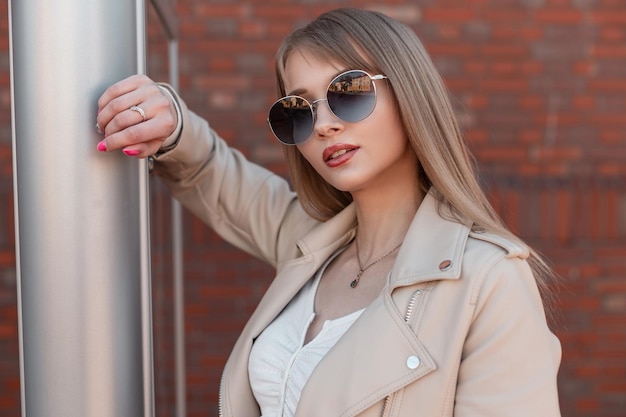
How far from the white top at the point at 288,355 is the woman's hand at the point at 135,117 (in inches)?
20.5

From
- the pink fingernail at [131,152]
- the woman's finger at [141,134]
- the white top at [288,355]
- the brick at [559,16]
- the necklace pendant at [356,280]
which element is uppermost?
the brick at [559,16]

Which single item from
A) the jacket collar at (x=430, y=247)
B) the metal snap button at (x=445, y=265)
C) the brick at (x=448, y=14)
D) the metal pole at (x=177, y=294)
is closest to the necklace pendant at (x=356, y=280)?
the jacket collar at (x=430, y=247)

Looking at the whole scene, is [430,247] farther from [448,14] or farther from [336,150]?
[448,14]

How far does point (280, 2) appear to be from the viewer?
339cm

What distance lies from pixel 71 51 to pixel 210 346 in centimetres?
229

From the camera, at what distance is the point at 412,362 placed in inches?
57.5

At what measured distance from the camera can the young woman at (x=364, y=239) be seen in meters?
1.44

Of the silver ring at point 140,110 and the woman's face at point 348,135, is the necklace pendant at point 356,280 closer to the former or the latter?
the woman's face at point 348,135

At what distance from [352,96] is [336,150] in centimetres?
13

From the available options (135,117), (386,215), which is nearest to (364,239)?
(386,215)

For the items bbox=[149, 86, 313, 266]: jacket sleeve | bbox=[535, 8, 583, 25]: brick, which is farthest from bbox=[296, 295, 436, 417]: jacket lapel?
bbox=[535, 8, 583, 25]: brick

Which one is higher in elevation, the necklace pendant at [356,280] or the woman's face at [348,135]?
the woman's face at [348,135]

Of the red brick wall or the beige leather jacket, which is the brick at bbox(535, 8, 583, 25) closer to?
the red brick wall

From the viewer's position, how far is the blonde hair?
1.67 m
